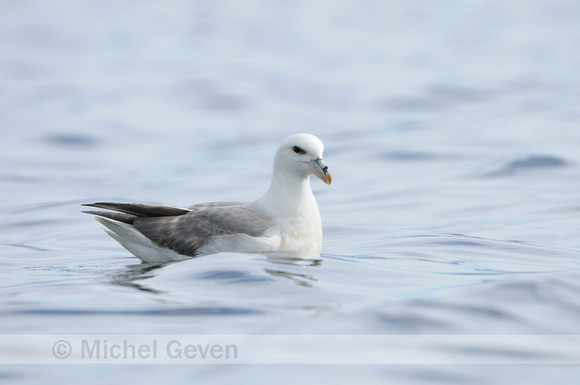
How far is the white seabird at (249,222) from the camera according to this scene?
8523mm

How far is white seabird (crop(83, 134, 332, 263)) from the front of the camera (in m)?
8.52

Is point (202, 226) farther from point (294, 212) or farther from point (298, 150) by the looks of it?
point (298, 150)

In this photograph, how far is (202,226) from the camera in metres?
8.70

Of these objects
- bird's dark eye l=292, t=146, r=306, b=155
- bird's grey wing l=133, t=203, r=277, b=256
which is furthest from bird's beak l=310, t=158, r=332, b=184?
bird's grey wing l=133, t=203, r=277, b=256

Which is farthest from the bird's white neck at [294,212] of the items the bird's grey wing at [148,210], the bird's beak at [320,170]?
the bird's grey wing at [148,210]

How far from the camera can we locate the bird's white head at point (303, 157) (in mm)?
8672

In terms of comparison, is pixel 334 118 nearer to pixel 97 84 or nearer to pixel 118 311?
pixel 97 84

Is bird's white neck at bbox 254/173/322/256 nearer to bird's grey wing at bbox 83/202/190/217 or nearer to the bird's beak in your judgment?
the bird's beak

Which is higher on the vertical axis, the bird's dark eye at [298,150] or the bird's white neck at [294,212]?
the bird's dark eye at [298,150]

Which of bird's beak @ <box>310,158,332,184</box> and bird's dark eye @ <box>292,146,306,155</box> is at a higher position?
bird's dark eye @ <box>292,146,306,155</box>

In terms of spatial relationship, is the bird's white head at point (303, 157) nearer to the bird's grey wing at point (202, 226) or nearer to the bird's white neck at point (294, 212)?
the bird's white neck at point (294, 212)

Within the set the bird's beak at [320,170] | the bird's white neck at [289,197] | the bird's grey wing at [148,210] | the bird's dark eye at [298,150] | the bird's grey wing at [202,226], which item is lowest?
the bird's grey wing at [202,226]

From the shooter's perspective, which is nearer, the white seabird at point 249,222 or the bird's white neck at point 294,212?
the white seabird at point 249,222

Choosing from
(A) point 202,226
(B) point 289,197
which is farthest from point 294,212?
(A) point 202,226
